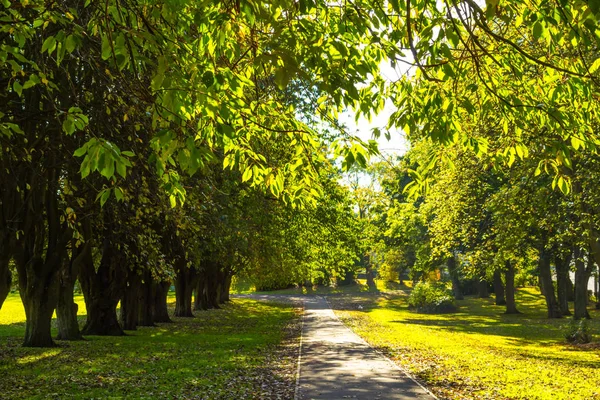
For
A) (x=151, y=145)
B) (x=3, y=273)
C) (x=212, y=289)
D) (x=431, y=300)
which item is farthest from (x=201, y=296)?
(x=151, y=145)

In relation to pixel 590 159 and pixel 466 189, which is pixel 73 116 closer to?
pixel 590 159

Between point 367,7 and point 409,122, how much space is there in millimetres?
1270

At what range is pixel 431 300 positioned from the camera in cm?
4462

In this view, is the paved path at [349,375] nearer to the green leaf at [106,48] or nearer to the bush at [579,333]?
the green leaf at [106,48]

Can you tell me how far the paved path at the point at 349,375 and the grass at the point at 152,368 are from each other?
20.0 inches

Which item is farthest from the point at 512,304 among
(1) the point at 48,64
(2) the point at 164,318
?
(1) the point at 48,64

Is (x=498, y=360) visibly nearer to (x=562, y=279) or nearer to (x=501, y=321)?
(x=501, y=321)

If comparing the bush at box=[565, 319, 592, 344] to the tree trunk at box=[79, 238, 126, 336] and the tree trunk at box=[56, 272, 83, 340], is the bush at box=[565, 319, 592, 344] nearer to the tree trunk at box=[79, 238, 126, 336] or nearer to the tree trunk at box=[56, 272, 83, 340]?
the tree trunk at box=[79, 238, 126, 336]

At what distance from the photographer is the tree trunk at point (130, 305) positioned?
24.6 metres

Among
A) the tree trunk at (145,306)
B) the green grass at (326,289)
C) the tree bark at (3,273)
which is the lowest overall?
the green grass at (326,289)

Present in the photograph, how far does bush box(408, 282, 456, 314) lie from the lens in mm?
44438

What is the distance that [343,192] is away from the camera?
26.8m

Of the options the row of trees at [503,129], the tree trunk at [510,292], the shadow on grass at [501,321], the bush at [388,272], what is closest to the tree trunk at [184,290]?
the shadow on grass at [501,321]

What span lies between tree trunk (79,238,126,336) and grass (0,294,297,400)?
35.9 inches
